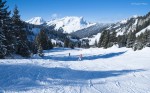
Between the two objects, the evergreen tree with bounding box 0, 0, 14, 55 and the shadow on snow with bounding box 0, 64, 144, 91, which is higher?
the evergreen tree with bounding box 0, 0, 14, 55

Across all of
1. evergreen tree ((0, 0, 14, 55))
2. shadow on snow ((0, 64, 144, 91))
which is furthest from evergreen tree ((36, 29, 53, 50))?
shadow on snow ((0, 64, 144, 91))

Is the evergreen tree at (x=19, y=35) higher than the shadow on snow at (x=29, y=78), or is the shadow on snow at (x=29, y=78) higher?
the evergreen tree at (x=19, y=35)

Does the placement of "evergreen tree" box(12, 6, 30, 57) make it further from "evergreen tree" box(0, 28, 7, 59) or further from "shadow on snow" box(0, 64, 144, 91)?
"shadow on snow" box(0, 64, 144, 91)

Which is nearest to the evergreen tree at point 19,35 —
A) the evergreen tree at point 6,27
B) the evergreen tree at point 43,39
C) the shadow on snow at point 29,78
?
the evergreen tree at point 6,27

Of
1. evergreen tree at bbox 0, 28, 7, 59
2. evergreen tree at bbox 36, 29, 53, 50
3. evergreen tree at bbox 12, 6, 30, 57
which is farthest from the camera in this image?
evergreen tree at bbox 36, 29, 53, 50

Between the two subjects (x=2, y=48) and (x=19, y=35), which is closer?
(x=2, y=48)

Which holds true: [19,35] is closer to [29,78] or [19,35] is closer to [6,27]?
[6,27]

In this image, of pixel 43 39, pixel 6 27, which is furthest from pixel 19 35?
pixel 43 39

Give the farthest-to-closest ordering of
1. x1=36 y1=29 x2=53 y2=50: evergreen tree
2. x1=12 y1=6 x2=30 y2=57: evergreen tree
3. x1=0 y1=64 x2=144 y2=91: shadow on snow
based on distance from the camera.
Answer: x1=36 y1=29 x2=53 y2=50: evergreen tree → x1=12 y1=6 x2=30 y2=57: evergreen tree → x1=0 y1=64 x2=144 y2=91: shadow on snow

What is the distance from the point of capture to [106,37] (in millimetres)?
95312

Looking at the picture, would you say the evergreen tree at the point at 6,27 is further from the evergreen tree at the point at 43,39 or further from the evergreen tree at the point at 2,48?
the evergreen tree at the point at 43,39

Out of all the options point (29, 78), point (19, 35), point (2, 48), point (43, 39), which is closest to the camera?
point (29, 78)

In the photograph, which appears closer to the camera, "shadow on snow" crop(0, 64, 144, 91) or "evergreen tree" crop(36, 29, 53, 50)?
"shadow on snow" crop(0, 64, 144, 91)

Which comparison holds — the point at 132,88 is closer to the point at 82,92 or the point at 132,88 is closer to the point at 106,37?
the point at 82,92
